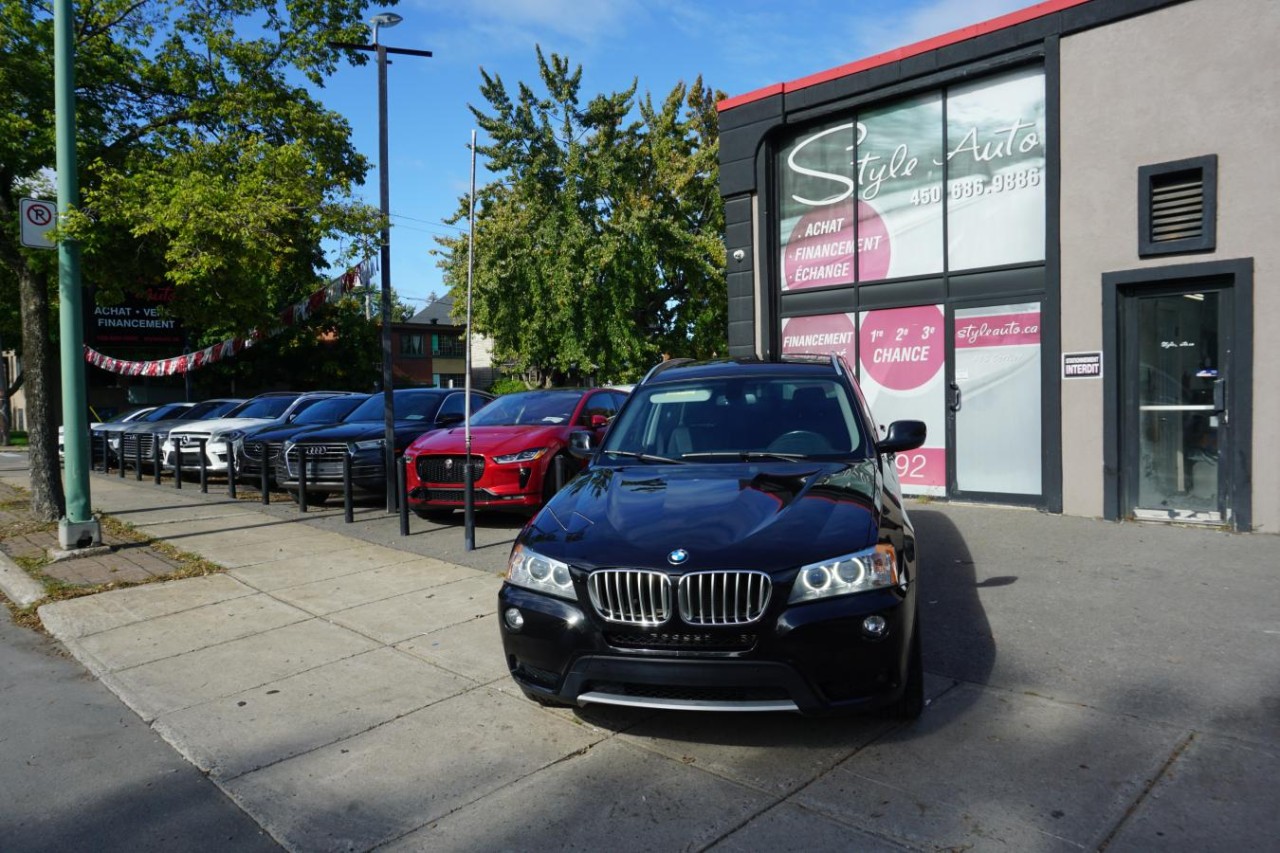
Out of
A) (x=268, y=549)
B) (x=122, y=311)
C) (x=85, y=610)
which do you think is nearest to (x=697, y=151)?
(x=122, y=311)

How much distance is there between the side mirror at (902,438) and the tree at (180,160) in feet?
21.3

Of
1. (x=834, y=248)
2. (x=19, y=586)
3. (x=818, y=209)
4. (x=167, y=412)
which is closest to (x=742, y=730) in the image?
(x=19, y=586)

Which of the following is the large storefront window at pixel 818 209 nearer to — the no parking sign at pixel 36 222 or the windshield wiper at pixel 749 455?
→ the windshield wiper at pixel 749 455

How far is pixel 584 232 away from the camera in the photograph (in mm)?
23750

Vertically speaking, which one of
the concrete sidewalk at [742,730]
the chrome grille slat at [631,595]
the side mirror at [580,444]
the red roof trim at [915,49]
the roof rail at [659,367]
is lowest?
the concrete sidewalk at [742,730]

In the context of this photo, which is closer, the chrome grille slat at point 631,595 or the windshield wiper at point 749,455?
the chrome grille slat at point 631,595

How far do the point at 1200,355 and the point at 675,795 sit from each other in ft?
23.5

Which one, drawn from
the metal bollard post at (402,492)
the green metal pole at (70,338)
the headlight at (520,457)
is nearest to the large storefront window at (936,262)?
the headlight at (520,457)

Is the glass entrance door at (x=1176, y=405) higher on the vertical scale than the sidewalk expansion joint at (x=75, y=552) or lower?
higher

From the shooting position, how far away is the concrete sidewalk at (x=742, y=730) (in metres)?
3.08

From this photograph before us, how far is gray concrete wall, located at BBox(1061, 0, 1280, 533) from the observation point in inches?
299

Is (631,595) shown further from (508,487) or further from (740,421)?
(508,487)

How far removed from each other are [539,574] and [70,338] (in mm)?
6516

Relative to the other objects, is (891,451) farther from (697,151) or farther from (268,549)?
(697,151)
